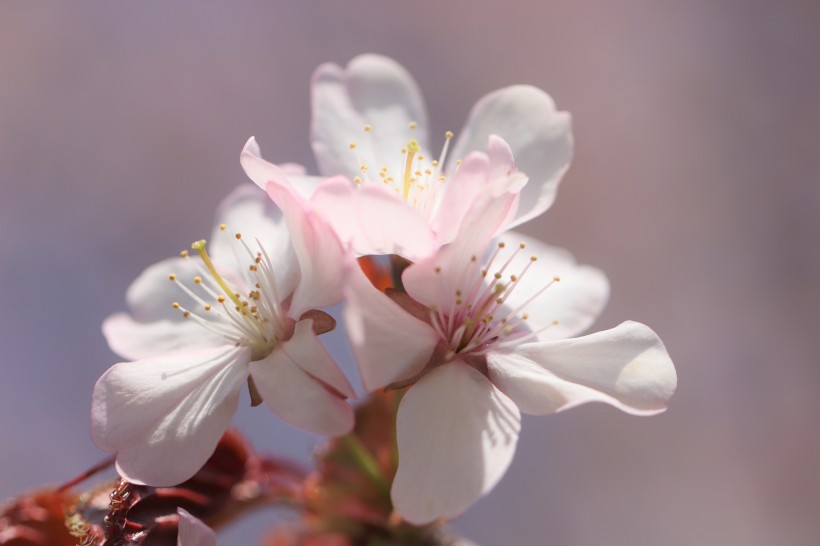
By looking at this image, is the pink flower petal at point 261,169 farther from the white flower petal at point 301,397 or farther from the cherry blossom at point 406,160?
the white flower petal at point 301,397

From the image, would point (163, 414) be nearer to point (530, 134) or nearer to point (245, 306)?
Result: point (245, 306)

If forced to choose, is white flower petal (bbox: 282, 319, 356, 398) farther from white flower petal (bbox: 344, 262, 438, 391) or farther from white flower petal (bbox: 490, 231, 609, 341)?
white flower petal (bbox: 490, 231, 609, 341)

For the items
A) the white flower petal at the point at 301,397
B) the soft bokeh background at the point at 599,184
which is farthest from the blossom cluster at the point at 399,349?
the soft bokeh background at the point at 599,184

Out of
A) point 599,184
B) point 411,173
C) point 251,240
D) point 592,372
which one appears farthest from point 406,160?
point 599,184

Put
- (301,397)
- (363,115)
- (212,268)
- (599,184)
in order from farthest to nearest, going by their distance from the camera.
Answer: (599,184)
(363,115)
(212,268)
(301,397)

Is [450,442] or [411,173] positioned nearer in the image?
[450,442]

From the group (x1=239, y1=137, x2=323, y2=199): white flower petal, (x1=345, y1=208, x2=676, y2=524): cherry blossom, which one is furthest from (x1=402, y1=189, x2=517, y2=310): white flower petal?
(x1=239, y1=137, x2=323, y2=199): white flower petal
